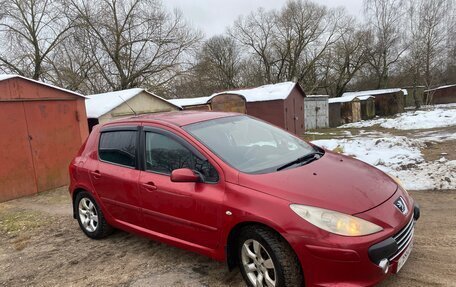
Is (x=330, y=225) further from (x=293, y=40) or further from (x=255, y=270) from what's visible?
(x=293, y=40)

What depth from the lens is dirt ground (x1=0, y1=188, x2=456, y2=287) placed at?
3.44m

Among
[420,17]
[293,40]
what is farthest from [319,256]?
[293,40]

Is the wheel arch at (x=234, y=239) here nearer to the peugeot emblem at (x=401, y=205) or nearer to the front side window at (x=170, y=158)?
the front side window at (x=170, y=158)

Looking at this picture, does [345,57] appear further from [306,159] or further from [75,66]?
[306,159]

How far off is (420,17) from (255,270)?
136ft

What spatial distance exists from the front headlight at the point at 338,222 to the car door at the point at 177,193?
0.83m

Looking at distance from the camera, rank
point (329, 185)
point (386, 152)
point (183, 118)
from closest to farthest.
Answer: point (329, 185) < point (183, 118) < point (386, 152)

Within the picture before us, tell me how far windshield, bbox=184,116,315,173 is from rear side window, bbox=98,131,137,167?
2.71ft

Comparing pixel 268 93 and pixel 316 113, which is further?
pixel 316 113

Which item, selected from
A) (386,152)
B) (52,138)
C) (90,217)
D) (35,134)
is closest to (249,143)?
(90,217)

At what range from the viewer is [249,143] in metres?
3.82

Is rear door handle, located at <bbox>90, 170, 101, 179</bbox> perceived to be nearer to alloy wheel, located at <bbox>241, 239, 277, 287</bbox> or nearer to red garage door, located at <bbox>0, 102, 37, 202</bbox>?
alloy wheel, located at <bbox>241, 239, 277, 287</bbox>

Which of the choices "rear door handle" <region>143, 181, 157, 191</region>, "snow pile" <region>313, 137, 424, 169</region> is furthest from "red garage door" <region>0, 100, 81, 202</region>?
"snow pile" <region>313, 137, 424, 169</region>

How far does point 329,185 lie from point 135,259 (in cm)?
248
